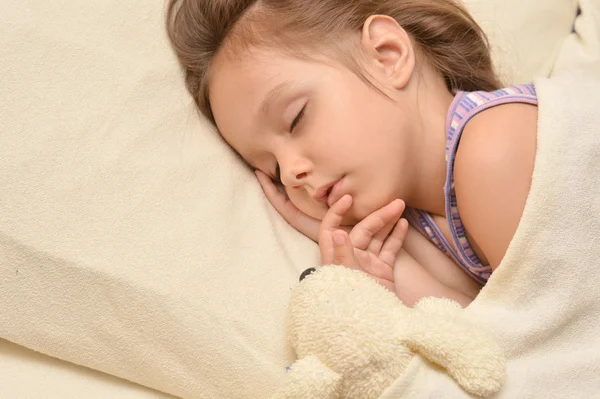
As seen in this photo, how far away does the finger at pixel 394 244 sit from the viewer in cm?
111

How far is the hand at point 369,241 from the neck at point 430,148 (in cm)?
7

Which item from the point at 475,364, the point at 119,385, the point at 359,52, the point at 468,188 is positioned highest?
the point at 359,52

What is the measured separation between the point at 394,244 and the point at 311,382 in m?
0.37

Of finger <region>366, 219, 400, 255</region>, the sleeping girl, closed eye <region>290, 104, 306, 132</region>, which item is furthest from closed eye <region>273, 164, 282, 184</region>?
finger <region>366, 219, 400, 255</region>

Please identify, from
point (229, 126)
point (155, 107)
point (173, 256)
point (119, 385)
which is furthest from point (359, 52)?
point (119, 385)

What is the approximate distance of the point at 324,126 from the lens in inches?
41.4

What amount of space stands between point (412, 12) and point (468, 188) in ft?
1.35

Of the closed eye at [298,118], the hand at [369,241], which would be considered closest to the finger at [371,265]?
the hand at [369,241]

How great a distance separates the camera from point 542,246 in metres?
0.89

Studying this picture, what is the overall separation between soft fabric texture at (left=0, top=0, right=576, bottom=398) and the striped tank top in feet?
0.76

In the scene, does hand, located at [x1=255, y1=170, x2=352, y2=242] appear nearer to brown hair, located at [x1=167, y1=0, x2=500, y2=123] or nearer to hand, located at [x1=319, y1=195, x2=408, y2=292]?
hand, located at [x1=319, y1=195, x2=408, y2=292]

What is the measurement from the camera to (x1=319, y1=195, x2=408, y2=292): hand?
3.37 ft

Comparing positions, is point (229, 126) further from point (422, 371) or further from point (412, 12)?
point (422, 371)

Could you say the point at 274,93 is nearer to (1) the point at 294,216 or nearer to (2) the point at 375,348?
(1) the point at 294,216
